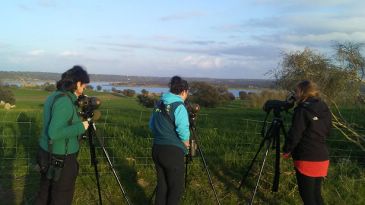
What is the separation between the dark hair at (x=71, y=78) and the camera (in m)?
4.83

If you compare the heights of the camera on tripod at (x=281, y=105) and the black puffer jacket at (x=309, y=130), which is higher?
the camera on tripod at (x=281, y=105)

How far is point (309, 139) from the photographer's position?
5230mm

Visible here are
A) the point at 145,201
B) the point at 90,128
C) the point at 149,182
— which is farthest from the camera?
the point at 149,182

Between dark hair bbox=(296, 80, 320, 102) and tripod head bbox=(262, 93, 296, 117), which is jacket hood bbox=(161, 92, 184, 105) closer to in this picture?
tripod head bbox=(262, 93, 296, 117)

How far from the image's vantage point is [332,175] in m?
7.39

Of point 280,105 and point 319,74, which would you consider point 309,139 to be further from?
point 319,74

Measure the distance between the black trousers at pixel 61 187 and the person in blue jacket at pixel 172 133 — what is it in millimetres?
998

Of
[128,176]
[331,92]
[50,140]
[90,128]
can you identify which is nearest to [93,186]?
[128,176]

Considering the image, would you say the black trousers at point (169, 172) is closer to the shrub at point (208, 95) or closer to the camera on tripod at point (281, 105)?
the camera on tripod at point (281, 105)

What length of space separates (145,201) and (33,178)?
2077 millimetres

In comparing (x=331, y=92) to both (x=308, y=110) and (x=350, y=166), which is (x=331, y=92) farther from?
(x=308, y=110)

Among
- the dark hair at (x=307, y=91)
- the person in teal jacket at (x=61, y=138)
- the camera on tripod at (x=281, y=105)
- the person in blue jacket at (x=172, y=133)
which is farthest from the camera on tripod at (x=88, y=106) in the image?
the dark hair at (x=307, y=91)

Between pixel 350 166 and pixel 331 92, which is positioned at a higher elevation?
pixel 331 92

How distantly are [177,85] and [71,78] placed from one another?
1.21m
